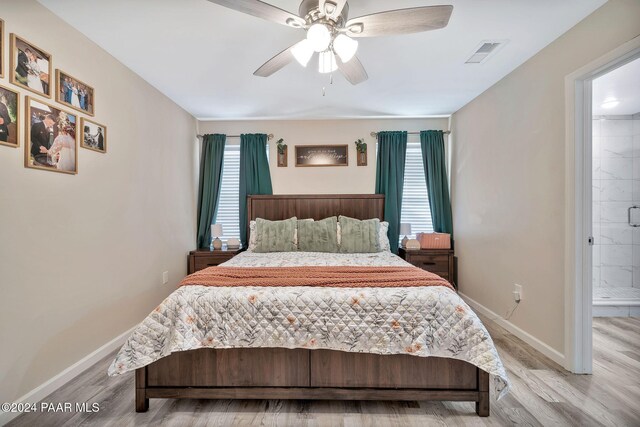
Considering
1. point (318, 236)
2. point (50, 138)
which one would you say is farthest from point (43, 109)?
point (318, 236)

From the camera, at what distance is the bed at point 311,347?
1755 mm

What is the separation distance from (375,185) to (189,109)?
106 inches

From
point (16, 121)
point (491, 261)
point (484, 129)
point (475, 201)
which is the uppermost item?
point (484, 129)

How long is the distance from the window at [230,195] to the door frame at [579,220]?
371 centimetres

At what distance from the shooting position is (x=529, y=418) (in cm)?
173

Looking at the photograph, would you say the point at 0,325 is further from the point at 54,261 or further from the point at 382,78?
the point at 382,78

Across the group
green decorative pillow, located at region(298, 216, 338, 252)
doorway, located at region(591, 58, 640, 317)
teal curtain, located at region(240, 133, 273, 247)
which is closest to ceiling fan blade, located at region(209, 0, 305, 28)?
green decorative pillow, located at region(298, 216, 338, 252)

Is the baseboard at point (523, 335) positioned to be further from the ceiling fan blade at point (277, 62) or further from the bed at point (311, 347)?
the ceiling fan blade at point (277, 62)

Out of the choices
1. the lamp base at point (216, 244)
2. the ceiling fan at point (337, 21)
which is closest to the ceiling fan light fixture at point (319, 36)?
the ceiling fan at point (337, 21)

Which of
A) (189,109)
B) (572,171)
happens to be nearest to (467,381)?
(572,171)

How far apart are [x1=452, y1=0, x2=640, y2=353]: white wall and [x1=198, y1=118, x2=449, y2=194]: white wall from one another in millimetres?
1135

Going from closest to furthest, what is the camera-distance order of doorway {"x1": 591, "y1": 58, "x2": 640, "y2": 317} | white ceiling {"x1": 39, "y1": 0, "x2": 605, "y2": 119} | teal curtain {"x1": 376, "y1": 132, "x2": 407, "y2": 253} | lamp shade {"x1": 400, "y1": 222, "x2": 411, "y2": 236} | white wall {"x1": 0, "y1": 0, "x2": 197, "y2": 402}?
white wall {"x1": 0, "y1": 0, "x2": 197, "y2": 402}
white ceiling {"x1": 39, "y1": 0, "x2": 605, "y2": 119}
doorway {"x1": 591, "y1": 58, "x2": 640, "y2": 317}
lamp shade {"x1": 400, "y1": 222, "x2": 411, "y2": 236}
teal curtain {"x1": 376, "y1": 132, "x2": 407, "y2": 253}

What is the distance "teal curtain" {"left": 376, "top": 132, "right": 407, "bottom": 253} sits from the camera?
13.6ft

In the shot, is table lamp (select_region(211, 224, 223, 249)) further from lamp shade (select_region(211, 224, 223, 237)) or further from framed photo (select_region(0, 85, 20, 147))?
framed photo (select_region(0, 85, 20, 147))
